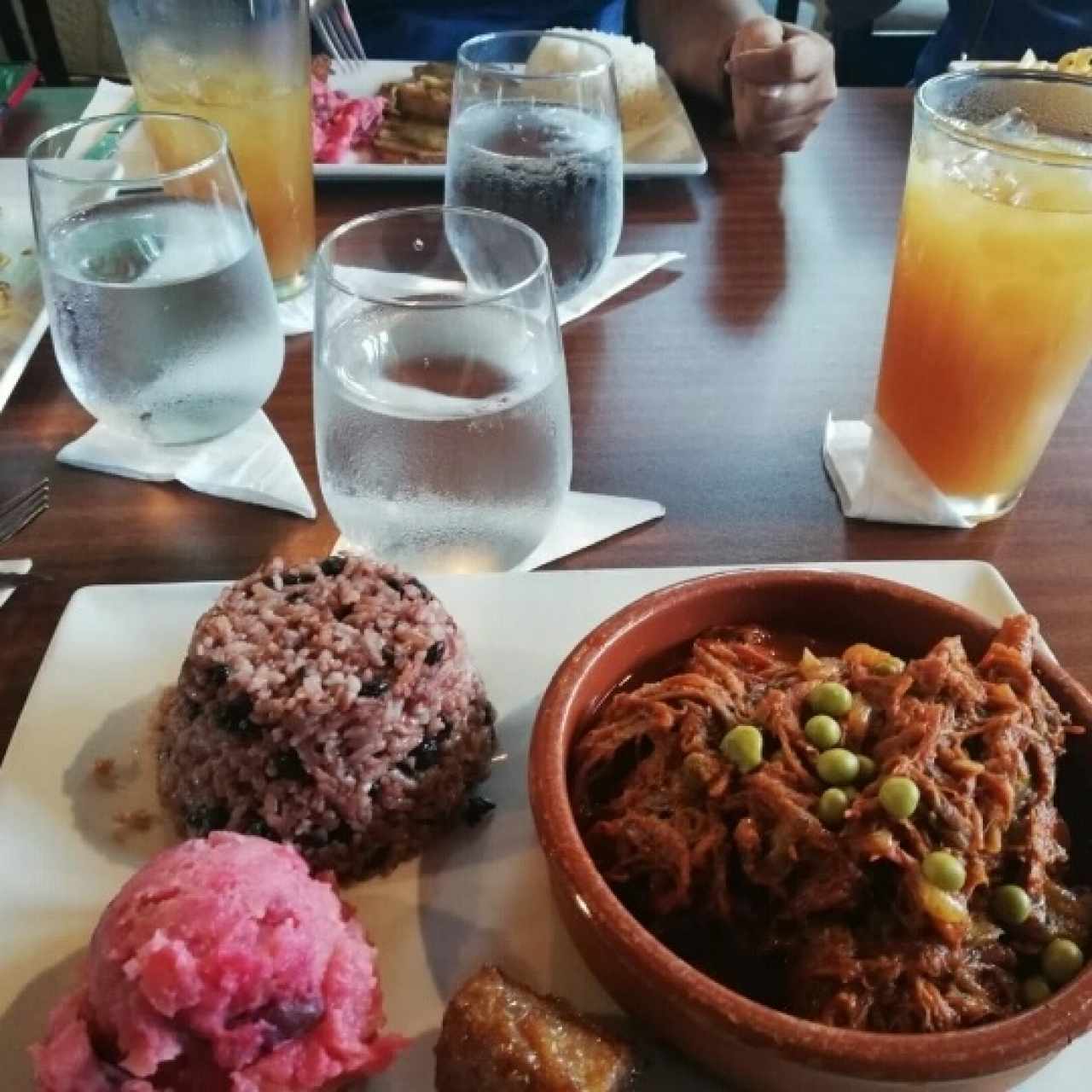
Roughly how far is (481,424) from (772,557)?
37cm

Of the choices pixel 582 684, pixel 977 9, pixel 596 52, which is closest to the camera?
pixel 582 684

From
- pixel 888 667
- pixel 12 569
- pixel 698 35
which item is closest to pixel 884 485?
pixel 888 667

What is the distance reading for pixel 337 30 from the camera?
Answer: 2156mm

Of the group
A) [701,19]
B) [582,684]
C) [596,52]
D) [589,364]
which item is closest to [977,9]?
[701,19]

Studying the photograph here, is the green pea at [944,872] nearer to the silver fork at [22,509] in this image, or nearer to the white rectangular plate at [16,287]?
the silver fork at [22,509]

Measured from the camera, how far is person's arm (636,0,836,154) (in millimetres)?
1955

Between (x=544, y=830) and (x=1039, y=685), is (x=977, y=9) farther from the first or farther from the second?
(x=544, y=830)

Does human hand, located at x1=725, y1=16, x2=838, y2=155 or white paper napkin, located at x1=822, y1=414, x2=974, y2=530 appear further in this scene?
human hand, located at x1=725, y1=16, x2=838, y2=155

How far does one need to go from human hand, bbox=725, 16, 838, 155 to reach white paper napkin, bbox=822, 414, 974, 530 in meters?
0.85

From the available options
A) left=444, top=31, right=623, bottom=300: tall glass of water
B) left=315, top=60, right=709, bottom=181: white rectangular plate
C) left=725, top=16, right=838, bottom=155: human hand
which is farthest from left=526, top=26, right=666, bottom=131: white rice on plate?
left=444, top=31, right=623, bottom=300: tall glass of water

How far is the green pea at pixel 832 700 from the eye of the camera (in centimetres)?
83

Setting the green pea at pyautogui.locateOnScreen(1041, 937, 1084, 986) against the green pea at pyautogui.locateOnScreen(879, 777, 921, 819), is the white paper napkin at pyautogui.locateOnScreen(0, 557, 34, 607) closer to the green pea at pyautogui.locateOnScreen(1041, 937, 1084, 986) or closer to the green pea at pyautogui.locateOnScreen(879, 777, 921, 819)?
the green pea at pyautogui.locateOnScreen(879, 777, 921, 819)

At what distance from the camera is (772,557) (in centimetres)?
122

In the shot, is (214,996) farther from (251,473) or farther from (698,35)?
(698,35)
